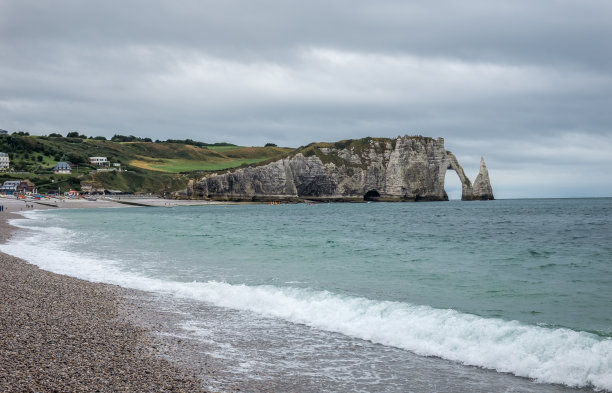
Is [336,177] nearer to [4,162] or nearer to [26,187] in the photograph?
[26,187]

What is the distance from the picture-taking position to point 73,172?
175 meters

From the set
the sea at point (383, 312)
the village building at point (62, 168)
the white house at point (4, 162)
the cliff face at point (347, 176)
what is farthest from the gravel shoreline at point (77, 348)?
the white house at point (4, 162)

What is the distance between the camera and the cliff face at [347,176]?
141 m

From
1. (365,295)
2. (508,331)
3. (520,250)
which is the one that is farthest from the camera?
(520,250)

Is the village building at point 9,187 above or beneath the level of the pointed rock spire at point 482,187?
beneath

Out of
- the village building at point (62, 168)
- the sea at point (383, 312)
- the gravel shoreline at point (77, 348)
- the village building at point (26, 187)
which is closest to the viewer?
the gravel shoreline at point (77, 348)

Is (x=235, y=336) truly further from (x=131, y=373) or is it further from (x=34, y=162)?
(x=34, y=162)

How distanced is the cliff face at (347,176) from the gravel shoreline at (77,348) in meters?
127

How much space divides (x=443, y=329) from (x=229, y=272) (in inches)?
442

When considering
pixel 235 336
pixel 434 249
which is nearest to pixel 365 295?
pixel 235 336

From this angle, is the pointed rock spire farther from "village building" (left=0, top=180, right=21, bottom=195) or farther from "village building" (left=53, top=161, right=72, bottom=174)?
"village building" (left=0, top=180, right=21, bottom=195)

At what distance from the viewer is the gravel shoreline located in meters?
7.00

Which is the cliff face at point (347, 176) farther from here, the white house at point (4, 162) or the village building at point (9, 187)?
the white house at point (4, 162)

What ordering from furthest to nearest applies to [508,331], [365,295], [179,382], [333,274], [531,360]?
1. [333,274]
2. [365,295]
3. [508,331]
4. [531,360]
5. [179,382]
